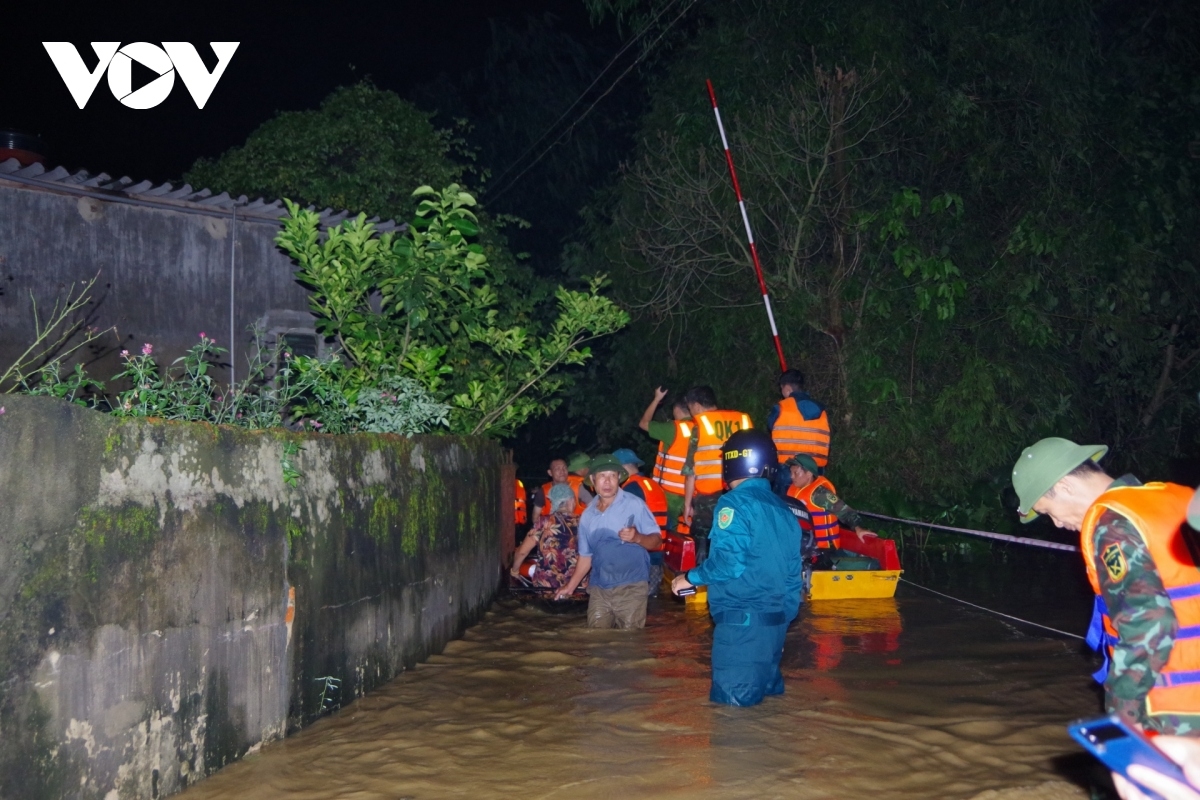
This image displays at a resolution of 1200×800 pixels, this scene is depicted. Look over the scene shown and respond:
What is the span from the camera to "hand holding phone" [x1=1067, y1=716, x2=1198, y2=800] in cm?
235

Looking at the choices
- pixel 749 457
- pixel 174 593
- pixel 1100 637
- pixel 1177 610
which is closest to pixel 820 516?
pixel 749 457

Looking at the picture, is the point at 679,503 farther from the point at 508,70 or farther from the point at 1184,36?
the point at 508,70

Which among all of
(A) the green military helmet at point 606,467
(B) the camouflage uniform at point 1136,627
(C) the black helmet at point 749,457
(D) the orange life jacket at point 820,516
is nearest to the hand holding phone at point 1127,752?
(B) the camouflage uniform at point 1136,627

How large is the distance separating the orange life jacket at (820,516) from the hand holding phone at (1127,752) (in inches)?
267

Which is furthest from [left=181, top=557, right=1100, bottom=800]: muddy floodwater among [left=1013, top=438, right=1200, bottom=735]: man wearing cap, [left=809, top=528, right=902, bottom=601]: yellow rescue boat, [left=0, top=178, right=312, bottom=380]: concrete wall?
[left=0, top=178, right=312, bottom=380]: concrete wall

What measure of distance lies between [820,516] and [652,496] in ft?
5.58

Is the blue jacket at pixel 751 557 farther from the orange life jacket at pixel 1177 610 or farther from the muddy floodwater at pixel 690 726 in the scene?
the orange life jacket at pixel 1177 610

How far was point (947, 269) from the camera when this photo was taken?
12.4 metres

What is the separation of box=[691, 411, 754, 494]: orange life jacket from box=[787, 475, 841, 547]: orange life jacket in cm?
75

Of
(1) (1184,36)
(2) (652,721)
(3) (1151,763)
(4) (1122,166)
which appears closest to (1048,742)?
(2) (652,721)

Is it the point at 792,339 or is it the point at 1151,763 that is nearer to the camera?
the point at 1151,763

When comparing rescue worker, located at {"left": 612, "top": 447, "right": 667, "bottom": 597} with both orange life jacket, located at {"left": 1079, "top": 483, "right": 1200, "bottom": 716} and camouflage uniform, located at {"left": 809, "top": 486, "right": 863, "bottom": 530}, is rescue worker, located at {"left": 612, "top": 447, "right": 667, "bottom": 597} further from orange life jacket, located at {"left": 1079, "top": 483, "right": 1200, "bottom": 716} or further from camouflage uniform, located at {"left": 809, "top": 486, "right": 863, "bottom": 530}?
orange life jacket, located at {"left": 1079, "top": 483, "right": 1200, "bottom": 716}

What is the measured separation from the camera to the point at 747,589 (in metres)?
5.97

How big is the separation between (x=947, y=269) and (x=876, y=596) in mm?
4673
